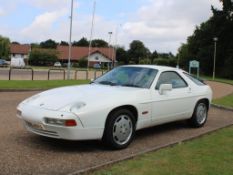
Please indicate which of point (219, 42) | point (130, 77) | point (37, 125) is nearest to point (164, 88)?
point (130, 77)

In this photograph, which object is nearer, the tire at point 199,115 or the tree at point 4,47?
the tire at point 199,115

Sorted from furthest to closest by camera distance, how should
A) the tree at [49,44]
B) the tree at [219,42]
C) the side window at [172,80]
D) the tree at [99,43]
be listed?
the tree at [99,43], the tree at [49,44], the tree at [219,42], the side window at [172,80]

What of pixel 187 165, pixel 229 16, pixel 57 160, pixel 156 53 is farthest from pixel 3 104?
pixel 156 53

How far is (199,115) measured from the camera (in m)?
9.63

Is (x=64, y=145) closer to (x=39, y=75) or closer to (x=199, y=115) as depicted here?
(x=199, y=115)

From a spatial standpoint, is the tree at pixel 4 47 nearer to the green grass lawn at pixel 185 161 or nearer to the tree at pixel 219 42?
the tree at pixel 219 42

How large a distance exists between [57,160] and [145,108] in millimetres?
2068

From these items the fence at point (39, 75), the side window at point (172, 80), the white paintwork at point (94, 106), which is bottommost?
the fence at point (39, 75)

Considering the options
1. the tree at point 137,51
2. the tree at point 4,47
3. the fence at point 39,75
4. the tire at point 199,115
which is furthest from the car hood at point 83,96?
the tree at point 137,51

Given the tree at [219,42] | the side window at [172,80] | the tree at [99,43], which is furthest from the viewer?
the tree at [99,43]

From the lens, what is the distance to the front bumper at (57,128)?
6.49m

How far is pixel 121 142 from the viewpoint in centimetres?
719

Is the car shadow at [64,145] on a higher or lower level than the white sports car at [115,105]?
lower

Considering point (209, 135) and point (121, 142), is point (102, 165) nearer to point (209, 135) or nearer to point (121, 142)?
point (121, 142)
